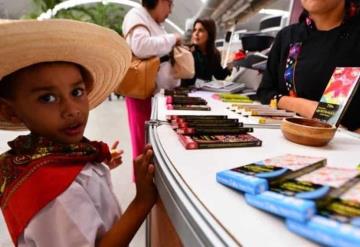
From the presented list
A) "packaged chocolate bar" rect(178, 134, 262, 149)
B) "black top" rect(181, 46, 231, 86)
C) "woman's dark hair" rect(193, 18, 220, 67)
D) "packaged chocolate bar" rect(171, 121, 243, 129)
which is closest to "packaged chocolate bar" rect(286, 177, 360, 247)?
"packaged chocolate bar" rect(178, 134, 262, 149)

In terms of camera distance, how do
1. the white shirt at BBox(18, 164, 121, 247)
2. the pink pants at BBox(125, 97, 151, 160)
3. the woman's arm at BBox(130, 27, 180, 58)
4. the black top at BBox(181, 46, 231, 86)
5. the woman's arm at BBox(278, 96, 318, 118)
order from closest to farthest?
the white shirt at BBox(18, 164, 121, 247) → the woman's arm at BBox(278, 96, 318, 118) → the woman's arm at BBox(130, 27, 180, 58) → the pink pants at BBox(125, 97, 151, 160) → the black top at BBox(181, 46, 231, 86)

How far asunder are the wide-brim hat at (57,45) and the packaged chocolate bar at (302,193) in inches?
22.0

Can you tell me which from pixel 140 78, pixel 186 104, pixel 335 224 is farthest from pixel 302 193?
pixel 140 78

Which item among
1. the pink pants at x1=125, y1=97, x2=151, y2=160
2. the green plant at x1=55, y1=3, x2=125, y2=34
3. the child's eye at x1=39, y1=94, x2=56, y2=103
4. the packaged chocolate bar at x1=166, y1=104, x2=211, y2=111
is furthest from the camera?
the green plant at x1=55, y1=3, x2=125, y2=34

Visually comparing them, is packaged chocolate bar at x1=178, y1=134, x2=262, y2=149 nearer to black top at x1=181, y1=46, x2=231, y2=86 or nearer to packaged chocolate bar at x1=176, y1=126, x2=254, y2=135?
packaged chocolate bar at x1=176, y1=126, x2=254, y2=135

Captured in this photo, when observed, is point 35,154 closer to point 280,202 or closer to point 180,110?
point 280,202

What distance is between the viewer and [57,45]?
706 mm

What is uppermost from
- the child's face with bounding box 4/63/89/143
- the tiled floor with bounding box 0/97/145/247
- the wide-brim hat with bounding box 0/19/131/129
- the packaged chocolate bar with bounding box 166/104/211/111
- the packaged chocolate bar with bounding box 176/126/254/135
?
the wide-brim hat with bounding box 0/19/131/129

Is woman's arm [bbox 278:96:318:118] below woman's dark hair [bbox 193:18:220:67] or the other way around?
below

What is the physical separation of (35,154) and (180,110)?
0.70 meters

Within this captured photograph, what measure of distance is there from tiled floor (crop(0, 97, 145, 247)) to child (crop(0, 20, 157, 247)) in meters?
1.14

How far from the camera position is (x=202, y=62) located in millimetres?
2883

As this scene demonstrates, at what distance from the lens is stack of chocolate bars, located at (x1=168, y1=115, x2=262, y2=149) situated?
0.76 meters

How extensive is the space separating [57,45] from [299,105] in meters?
0.96
